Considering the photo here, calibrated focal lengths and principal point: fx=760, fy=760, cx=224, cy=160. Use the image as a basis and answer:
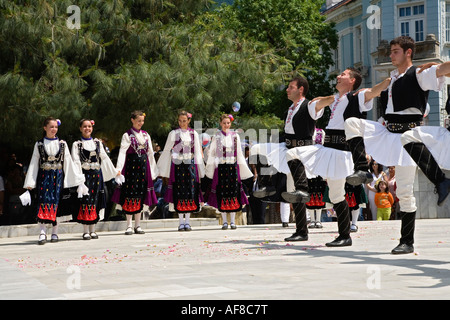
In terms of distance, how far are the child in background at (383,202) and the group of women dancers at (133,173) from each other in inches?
136

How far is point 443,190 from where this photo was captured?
713 cm

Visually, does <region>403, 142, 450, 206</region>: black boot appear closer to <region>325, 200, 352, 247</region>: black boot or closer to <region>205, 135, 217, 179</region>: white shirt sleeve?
<region>325, 200, 352, 247</region>: black boot

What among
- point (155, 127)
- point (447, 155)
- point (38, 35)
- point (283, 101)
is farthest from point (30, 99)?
point (283, 101)

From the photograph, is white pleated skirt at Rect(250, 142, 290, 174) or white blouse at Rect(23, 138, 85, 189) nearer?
white pleated skirt at Rect(250, 142, 290, 174)

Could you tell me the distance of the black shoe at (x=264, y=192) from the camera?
1023 centimetres

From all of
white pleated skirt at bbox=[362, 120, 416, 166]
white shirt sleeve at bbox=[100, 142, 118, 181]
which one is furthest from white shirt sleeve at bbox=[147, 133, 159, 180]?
white pleated skirt at bbox=[362, 120, 416, 166]

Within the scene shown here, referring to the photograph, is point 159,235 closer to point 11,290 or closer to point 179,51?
point 179,51

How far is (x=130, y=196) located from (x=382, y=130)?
5861mm

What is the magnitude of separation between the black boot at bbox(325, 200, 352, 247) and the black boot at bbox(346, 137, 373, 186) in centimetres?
76

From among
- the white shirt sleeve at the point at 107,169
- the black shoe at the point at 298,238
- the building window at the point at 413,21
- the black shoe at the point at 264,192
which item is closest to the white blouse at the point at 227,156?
the white shirt sleeve at the point at 107,169

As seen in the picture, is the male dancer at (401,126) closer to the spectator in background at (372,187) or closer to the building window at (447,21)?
the spectator in background at (372,187)

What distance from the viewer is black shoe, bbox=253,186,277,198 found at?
33.6 ft

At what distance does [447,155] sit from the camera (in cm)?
721
